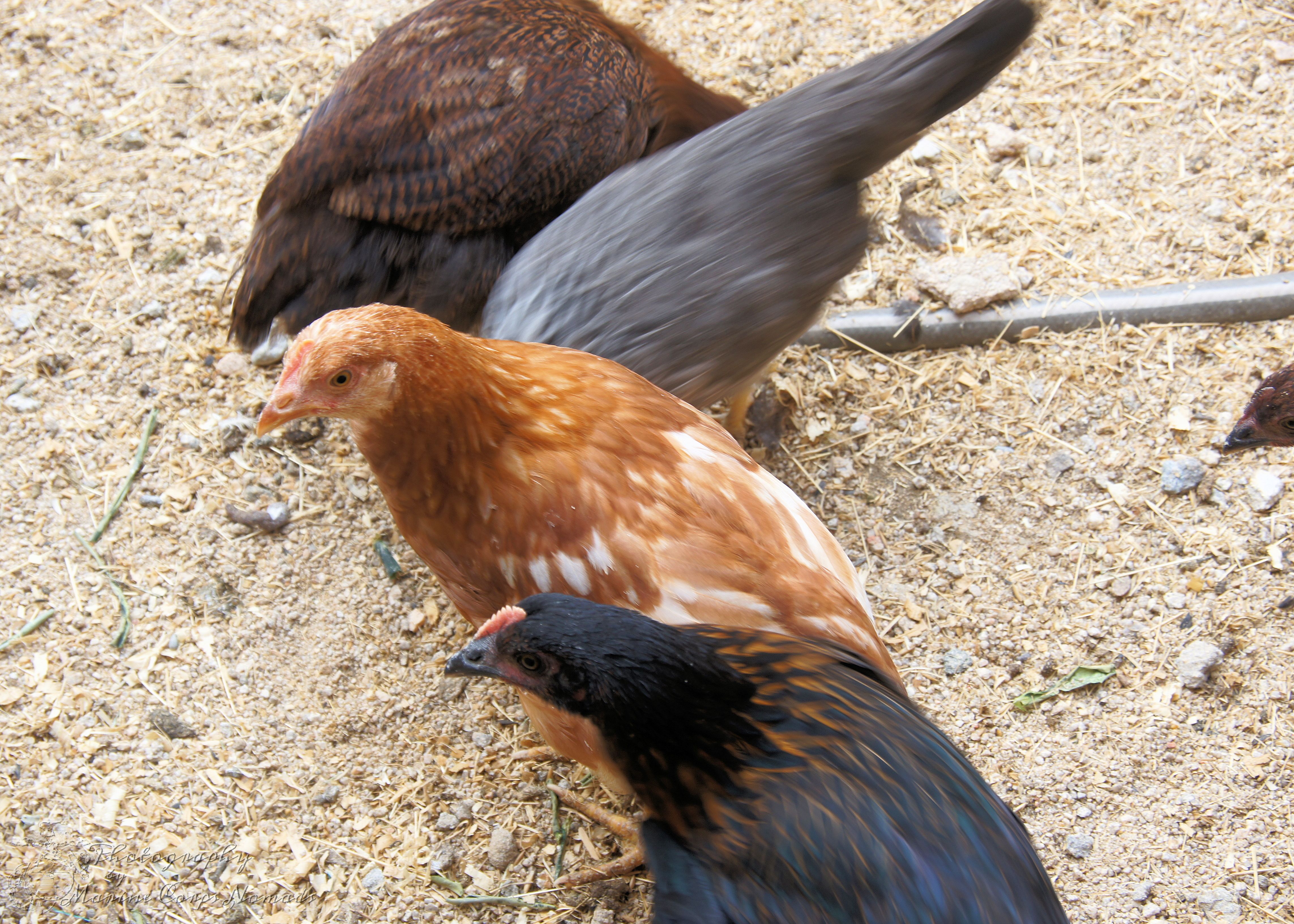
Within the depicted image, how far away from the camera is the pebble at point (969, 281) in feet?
9.86

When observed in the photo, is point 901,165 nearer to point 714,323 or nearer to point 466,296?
point 714,323

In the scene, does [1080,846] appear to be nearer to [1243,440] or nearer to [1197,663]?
[1197,663]

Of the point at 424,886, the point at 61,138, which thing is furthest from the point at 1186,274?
the point at 61,138

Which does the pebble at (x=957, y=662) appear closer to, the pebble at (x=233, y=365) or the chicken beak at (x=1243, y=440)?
the chicken beak at (x=1243, y=440)

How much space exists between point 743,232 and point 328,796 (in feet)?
6.05

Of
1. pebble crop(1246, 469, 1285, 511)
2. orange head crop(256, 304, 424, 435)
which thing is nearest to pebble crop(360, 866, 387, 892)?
orange head crop(256, 304, 424, 435)

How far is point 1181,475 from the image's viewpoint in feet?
8.82

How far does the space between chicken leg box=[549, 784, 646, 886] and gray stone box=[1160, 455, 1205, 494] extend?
1812 millimetres

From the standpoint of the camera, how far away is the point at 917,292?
10.3 ft

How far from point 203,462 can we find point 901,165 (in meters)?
2.67

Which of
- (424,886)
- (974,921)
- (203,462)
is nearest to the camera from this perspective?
(974,921)

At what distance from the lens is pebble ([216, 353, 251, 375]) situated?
3.04 meters

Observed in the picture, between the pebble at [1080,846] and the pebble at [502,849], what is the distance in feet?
4.49

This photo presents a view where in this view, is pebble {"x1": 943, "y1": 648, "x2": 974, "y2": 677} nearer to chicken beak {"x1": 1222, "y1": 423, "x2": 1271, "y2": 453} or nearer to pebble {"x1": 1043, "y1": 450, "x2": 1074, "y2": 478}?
pebble {"x1": 1043, "y1": 450, "x2": 1074, "y2": 478}
